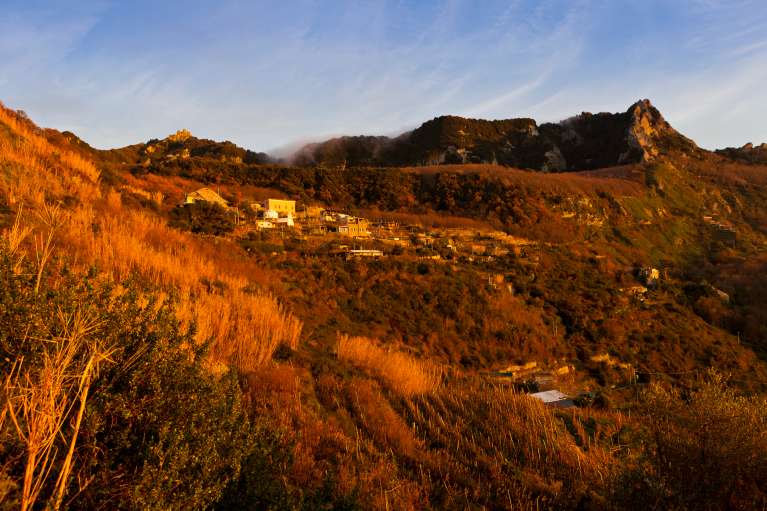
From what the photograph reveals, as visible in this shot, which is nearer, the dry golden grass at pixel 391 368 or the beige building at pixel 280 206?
the dry golden grass at pixel 391 368

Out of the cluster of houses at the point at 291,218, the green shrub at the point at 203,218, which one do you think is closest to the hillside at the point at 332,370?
the green shrub at the point at 203,218

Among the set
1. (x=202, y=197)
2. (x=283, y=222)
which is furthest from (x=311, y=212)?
(x=202, y=197)

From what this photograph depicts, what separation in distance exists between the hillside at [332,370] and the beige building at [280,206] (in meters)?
5.74

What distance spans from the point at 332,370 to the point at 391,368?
3.31 feet

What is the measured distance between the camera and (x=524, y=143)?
251 ft

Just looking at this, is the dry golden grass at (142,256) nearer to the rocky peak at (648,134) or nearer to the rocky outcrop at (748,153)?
the rocky peak at (648,134)

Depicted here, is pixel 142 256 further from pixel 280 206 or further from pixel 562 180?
pixel 562 180

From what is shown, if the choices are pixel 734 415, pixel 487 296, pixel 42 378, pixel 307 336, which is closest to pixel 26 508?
pixel 42 378

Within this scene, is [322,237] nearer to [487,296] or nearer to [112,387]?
[487,296]

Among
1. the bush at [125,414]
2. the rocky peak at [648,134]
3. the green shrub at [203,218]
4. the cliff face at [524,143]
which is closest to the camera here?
the bush at [125,414]

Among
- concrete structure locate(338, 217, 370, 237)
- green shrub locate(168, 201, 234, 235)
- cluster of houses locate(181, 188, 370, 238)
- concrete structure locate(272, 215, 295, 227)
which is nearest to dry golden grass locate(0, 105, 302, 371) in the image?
green shrub locate(168, 201, 234, 235)

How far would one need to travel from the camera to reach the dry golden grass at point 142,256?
17.5 feet

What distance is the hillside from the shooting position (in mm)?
2139

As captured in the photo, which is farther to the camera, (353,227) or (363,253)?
(353,227)
